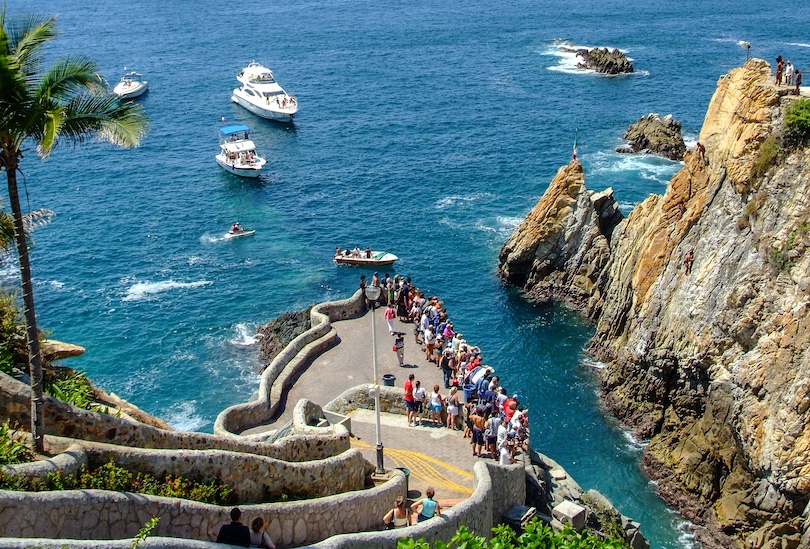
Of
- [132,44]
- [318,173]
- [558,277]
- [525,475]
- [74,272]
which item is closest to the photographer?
[525,475]

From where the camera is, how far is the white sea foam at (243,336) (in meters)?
54.0

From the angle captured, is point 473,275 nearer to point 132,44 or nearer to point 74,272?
point 74,272

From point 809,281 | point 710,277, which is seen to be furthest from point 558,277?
point 809,281

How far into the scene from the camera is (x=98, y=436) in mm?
21125

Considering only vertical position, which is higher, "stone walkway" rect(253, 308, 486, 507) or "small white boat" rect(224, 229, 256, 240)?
"stone walkway" rect(253, 308, 486, 507)

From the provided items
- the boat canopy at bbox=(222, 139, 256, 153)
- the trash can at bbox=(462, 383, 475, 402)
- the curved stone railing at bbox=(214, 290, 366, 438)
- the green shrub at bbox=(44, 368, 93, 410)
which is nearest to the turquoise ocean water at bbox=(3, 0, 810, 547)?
the boat canopy at bbox=(222, 139, 256, 153)

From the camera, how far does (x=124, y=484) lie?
1992cm

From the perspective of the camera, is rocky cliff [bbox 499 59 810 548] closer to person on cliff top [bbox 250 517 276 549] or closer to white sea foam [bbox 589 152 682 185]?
person on cliff top [bbox 250 517 276 549]

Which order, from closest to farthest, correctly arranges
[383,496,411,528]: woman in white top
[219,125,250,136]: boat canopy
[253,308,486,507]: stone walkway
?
[383,496,411,528]: woman in white top, [253,308,486,507]: stone walkway, [219,125,250,136]: boat canopy

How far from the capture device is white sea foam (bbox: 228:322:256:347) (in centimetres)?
5403

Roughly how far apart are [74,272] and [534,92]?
62.5m

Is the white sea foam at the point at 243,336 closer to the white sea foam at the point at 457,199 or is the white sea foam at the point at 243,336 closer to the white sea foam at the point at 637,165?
the white sea foam at the point at 457,199

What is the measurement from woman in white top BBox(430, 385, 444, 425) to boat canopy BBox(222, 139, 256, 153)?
182ft

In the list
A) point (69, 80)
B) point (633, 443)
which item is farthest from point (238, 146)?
point (69, 80)
